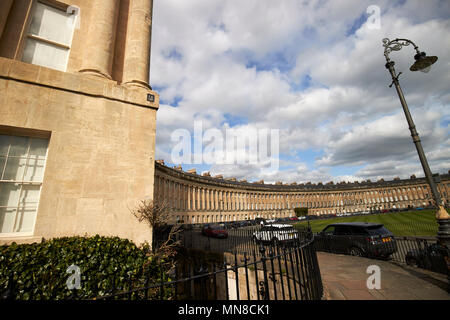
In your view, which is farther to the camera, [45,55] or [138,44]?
[138,44]

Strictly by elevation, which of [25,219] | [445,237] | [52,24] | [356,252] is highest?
[52,24]

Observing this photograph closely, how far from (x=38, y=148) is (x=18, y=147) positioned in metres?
0.42

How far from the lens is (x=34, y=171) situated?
581 cm

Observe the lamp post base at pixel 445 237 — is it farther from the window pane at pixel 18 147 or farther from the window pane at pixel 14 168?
the window pane at pixel 18 147

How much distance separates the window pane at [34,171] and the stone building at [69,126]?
0.07 ft

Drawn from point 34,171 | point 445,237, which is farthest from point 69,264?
point 445,237

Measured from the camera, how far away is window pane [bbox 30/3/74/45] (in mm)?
7180

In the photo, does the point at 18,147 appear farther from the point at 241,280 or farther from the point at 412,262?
the point at 412,262

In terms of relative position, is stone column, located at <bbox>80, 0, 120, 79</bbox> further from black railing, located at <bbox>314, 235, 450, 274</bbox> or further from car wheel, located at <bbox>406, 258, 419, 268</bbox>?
car wheel, located at <bbox>406, 258, 419, 268</bbox>

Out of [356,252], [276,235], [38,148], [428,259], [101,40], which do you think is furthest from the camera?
[276,235]

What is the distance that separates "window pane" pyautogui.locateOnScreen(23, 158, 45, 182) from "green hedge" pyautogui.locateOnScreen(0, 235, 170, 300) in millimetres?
2020

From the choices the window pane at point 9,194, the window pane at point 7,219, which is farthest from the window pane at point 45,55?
the window pane at point 7,219

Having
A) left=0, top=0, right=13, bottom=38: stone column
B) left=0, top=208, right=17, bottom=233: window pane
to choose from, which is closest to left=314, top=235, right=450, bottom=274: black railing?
left=0, top=208, right=17, bottom=233: window pane

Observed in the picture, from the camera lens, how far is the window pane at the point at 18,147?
5684mm
